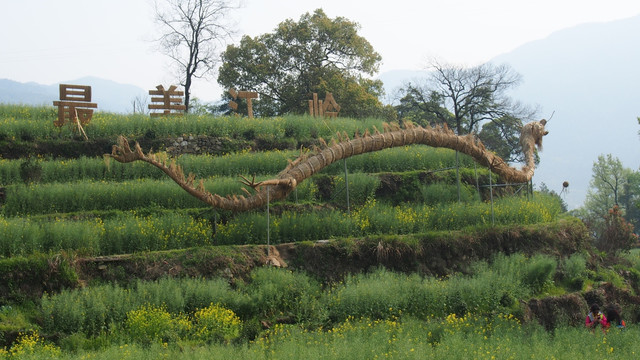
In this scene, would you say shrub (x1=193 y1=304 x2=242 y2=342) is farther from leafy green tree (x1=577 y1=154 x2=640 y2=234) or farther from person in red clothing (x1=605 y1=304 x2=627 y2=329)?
leafy green tree (x1=577 y1=154 x2=640 y2=234)

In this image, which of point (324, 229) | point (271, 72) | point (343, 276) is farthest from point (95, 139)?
point (271, 72)

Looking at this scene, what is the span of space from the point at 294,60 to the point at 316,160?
2214cm

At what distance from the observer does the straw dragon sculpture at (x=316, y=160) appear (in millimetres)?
11406

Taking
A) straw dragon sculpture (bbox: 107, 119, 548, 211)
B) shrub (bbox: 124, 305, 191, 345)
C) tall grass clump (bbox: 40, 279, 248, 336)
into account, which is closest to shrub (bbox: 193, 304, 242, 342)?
shrub (bbox: 124, 305, 191, 345)

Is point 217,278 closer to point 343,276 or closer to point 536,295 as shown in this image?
point 343,276

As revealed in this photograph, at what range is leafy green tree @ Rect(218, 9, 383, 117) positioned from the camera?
33875mm

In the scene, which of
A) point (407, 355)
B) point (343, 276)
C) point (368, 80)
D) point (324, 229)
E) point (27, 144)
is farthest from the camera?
point (368, 80)

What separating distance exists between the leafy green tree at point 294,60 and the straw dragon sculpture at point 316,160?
17.3 meters

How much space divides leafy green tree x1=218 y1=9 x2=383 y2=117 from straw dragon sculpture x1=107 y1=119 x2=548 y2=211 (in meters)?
17.3

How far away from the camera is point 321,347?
915 centimetres

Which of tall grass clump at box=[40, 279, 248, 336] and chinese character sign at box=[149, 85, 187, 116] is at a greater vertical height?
chinese character sign at box=[149, 85, 187, 116]

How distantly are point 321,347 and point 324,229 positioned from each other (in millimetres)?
5005

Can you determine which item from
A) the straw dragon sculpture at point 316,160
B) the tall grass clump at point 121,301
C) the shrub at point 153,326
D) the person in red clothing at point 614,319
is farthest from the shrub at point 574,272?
the shrub at point 153,326

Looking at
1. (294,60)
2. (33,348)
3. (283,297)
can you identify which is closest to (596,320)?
(283,297)
